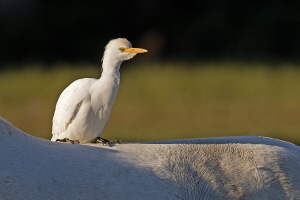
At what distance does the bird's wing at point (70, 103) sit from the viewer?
427 cm

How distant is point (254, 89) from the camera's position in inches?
476

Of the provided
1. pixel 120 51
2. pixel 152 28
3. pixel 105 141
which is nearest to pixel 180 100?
pixel 120 51

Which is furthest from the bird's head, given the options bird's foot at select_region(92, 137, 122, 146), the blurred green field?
the blurred green field

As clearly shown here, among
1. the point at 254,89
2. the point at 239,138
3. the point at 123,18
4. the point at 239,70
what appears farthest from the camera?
the point at 123,18

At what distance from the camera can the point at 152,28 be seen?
19188mm

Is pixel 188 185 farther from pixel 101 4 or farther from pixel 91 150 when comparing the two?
pixel 101 4

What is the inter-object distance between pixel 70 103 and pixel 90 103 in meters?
0.10

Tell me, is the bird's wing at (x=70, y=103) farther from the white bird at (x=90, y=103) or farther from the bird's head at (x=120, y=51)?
the bird's head at (x=120, y=51)

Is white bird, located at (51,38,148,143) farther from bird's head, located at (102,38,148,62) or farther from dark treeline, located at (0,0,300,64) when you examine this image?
dark treeline, located at (0,0,300,64)

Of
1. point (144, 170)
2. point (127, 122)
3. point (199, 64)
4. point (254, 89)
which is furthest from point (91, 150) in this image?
point (199, 64)

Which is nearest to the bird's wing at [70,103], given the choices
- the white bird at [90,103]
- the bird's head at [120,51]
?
the white bird at [90,103]

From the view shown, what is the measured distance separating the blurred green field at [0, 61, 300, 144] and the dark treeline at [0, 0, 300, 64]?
322cm

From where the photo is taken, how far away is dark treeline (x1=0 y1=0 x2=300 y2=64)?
17.7 meters

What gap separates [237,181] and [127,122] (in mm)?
7374
